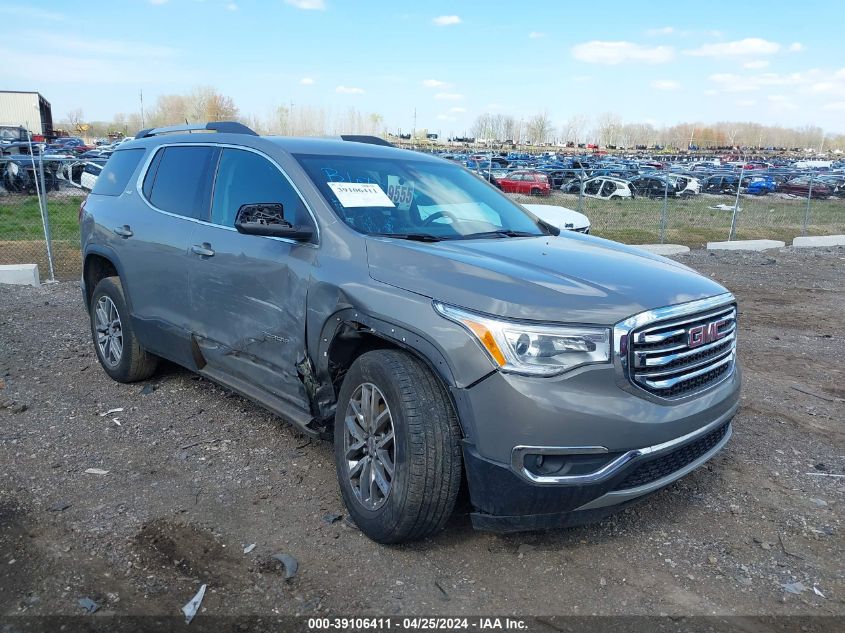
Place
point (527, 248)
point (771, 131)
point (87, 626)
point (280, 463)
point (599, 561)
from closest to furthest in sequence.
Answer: point (87, 626) < point (599, 561) < point (527, 248) < point (280, 463) < point (771, 131)

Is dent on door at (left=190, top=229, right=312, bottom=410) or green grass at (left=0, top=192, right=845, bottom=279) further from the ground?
dent on door at (left=190, top=229, right=312, bottom=410)

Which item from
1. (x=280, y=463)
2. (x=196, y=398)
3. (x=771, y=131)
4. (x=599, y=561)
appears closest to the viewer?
(x=599, y=561)

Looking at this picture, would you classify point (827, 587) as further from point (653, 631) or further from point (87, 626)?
point (87, 626)

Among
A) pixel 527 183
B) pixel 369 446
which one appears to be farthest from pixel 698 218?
pixel 369 446

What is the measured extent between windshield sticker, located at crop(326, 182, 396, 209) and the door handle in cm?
91

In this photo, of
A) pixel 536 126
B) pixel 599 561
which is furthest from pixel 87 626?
pixel 536 126

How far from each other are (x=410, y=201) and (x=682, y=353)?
1.71m

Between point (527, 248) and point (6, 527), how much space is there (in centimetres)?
289

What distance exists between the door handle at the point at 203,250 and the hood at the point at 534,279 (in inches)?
50.2

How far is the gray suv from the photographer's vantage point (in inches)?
110

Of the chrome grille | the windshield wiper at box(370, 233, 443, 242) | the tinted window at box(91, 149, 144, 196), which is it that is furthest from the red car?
the chrome grille

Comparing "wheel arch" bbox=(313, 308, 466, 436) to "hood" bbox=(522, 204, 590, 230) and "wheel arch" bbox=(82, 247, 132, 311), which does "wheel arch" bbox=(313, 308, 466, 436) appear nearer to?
"wheel arch" bbox=(82, 247, 132, 311)

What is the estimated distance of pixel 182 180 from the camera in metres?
4.65

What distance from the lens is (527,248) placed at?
3.64 metres
